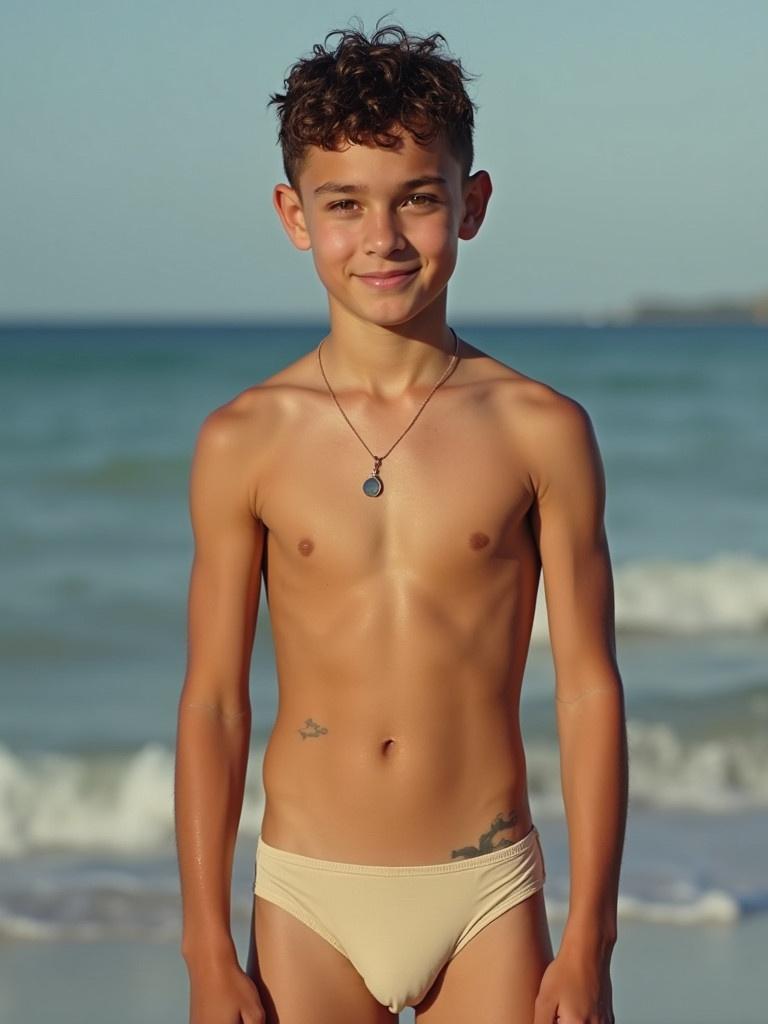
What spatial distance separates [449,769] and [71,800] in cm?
504

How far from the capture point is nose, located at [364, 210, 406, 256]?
8.91 ft

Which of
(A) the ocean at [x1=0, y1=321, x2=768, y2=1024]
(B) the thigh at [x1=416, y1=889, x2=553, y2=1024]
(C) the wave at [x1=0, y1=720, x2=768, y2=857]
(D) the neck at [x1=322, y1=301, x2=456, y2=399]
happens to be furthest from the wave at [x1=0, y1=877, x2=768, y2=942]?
(D) the neck at [x1=322, y1=301, x2=456, y2=399]

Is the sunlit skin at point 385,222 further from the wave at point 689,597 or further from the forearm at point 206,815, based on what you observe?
the wave at point 689,597

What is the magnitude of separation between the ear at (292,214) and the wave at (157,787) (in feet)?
14.0

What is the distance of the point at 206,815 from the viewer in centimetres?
279

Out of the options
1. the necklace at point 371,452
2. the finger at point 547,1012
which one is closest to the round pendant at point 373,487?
the necklace at point 371,452

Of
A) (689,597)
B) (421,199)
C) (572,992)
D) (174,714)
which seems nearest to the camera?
(572,992)

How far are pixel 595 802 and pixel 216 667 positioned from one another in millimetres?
618

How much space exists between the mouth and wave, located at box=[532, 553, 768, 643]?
8022 mm

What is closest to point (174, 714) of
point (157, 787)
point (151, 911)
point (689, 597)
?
point (157, 787)

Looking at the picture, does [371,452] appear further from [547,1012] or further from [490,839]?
[547,1012]

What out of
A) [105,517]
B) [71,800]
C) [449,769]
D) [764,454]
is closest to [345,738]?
[449,769]

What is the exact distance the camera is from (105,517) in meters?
15.2

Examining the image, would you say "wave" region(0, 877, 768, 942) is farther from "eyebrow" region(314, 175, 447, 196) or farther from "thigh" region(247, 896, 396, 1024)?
"eyebrow" region(314, 175, 447, 196)
